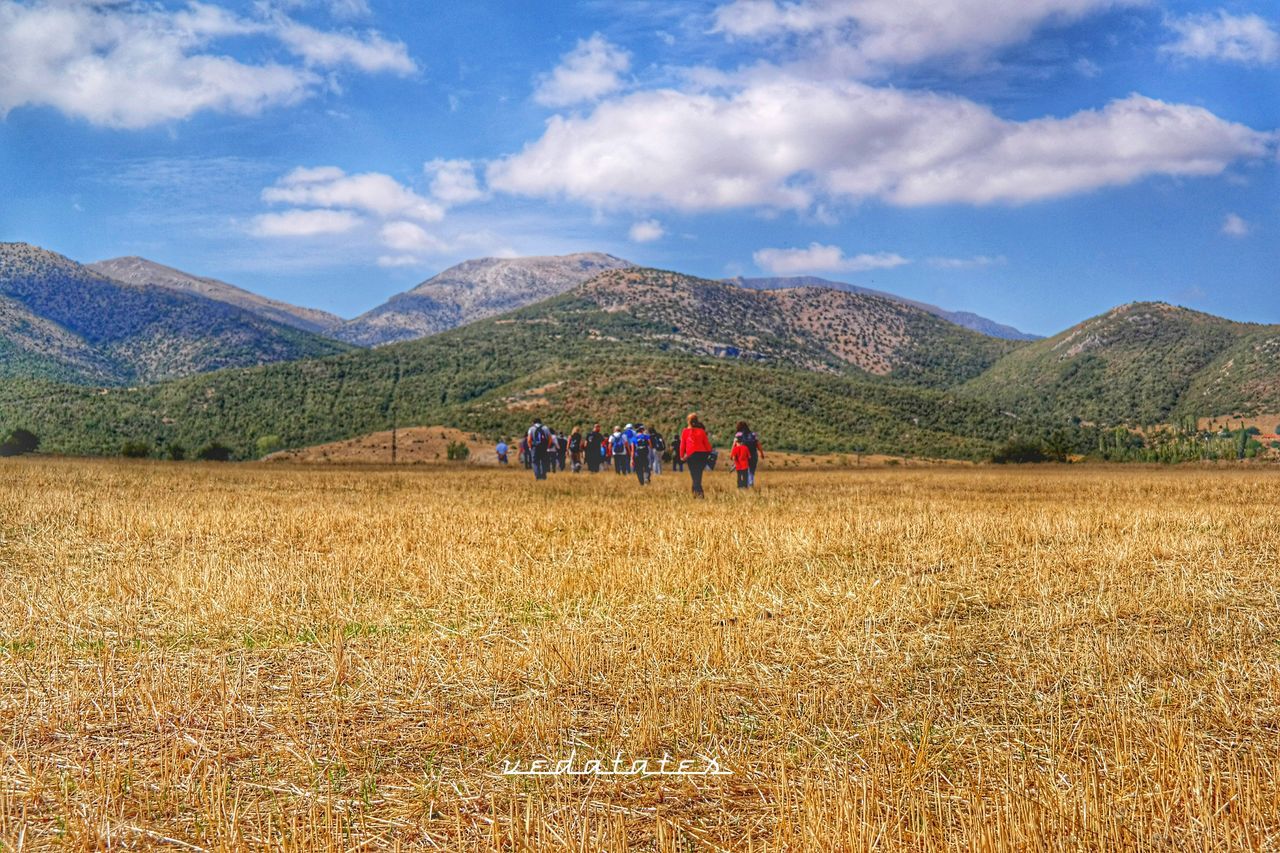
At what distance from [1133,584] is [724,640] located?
4869 millimetres

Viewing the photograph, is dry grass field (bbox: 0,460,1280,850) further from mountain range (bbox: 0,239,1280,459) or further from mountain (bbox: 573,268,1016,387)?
mountain (bbox: 573,268,1016,387)

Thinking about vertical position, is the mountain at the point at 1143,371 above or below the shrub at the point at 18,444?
above

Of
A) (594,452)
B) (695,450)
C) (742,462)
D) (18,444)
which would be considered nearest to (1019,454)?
(594,452)

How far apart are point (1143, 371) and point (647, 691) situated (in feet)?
500

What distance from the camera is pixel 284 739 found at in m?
5.05

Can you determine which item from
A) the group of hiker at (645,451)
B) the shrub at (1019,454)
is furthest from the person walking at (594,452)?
the shrub at (1019,454)

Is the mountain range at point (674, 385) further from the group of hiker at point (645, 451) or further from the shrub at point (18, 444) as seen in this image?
the group of hiker at point (645, 451)

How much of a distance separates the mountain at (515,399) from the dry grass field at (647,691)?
247 feet

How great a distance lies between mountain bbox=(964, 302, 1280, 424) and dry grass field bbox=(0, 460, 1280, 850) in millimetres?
123845

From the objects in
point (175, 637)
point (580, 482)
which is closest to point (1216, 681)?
point (175, 637)

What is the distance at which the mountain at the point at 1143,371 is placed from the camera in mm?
121000

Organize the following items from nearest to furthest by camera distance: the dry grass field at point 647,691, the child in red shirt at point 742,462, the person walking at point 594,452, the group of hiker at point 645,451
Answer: the dry grass field at point 647,691, the group of hiker at point 645,451, the child in red shirt at point 742,462, the person walking at point 594,452

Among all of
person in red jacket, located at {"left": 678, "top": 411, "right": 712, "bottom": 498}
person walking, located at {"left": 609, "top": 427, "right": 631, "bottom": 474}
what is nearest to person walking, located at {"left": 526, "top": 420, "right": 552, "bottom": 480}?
person walking, located at {"left": 609, "top": 427, "right": 631, "bottom": 474}

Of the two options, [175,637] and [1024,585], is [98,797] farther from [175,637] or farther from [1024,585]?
[1024,585]
